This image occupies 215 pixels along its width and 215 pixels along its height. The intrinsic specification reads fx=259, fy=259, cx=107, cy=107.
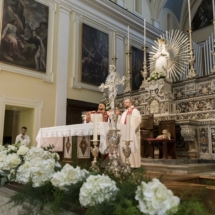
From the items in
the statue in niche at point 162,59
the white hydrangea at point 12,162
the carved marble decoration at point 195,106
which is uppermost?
the statue in niche at point 162,59

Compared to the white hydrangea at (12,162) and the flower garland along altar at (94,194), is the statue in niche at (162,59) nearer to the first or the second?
the white hydrangea at (12,162)

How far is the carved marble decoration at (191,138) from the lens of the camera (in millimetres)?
6539

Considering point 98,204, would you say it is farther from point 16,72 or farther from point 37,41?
point 37,41

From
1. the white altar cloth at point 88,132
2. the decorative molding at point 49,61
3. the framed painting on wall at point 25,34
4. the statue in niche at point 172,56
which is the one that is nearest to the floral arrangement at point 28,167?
the white altar cloth at point 88,132

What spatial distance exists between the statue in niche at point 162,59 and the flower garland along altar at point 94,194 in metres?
7.24

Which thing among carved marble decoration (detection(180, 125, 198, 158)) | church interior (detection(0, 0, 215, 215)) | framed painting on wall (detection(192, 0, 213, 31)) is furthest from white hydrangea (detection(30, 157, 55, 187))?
framed painting on wall (detection(192, 0, 213, 31))

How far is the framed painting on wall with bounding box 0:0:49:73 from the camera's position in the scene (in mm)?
8328

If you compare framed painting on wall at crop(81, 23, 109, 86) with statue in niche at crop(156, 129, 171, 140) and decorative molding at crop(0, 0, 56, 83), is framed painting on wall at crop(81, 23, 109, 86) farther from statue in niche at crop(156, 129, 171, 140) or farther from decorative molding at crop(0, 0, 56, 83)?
statue in niche at crop(156, 129, 171, 140)

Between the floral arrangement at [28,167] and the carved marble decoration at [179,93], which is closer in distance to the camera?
the floral arrangement at [28,167]

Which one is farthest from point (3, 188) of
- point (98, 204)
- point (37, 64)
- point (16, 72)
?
point (37, 64)

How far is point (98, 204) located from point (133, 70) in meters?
11.5

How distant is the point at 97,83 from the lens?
35.3 feet

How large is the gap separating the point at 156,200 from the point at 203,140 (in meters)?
6.10

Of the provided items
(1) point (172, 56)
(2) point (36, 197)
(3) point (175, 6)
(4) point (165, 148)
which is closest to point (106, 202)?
(2) point (36, 197)
